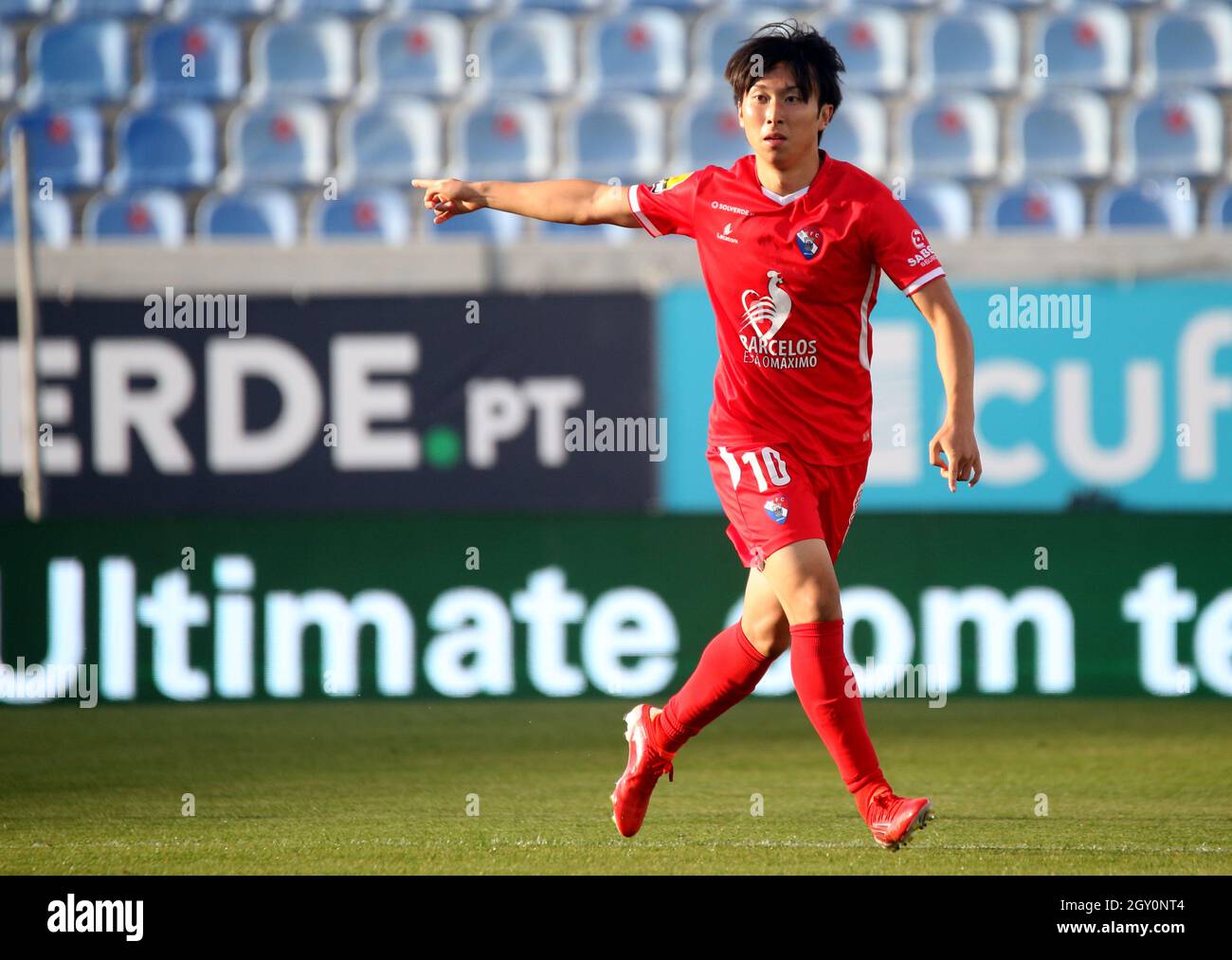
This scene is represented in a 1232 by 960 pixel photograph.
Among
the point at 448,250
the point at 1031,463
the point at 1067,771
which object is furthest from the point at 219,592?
the point at 1031,463

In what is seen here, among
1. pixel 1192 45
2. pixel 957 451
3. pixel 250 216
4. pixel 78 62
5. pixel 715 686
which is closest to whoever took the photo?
pixel 957 451

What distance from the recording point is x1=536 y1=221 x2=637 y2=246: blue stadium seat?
10.5 m

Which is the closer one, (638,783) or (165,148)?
(638,783)

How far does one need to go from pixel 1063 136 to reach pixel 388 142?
4936 millimetres

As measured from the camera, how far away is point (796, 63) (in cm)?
425

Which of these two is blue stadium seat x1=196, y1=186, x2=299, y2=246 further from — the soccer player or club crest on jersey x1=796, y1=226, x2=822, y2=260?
club crest on jersey x1=796, y1=226, x2=822, y2=260

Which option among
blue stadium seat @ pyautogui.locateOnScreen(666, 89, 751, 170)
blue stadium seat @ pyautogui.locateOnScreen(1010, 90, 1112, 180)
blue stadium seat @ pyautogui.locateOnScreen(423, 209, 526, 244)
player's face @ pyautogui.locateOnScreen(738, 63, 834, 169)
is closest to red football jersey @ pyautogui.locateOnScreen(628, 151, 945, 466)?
player's face @ pyautogui.locateOnScreen(738, 63, 834, 169)

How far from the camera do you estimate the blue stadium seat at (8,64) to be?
13.4 m

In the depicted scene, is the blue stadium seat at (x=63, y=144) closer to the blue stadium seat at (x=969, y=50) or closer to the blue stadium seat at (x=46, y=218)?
the blue stadium seat at (x=46, y=218)

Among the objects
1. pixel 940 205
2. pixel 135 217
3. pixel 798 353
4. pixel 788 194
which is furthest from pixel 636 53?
pixel 798 353

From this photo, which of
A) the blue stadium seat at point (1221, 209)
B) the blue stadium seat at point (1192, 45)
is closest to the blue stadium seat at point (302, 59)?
the blue stadium seat at point (1192, 45)

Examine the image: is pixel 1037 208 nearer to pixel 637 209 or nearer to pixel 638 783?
pixel 637 209

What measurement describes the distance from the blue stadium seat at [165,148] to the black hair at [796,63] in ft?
30.8

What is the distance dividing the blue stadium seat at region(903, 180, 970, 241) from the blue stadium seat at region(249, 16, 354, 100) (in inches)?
171
